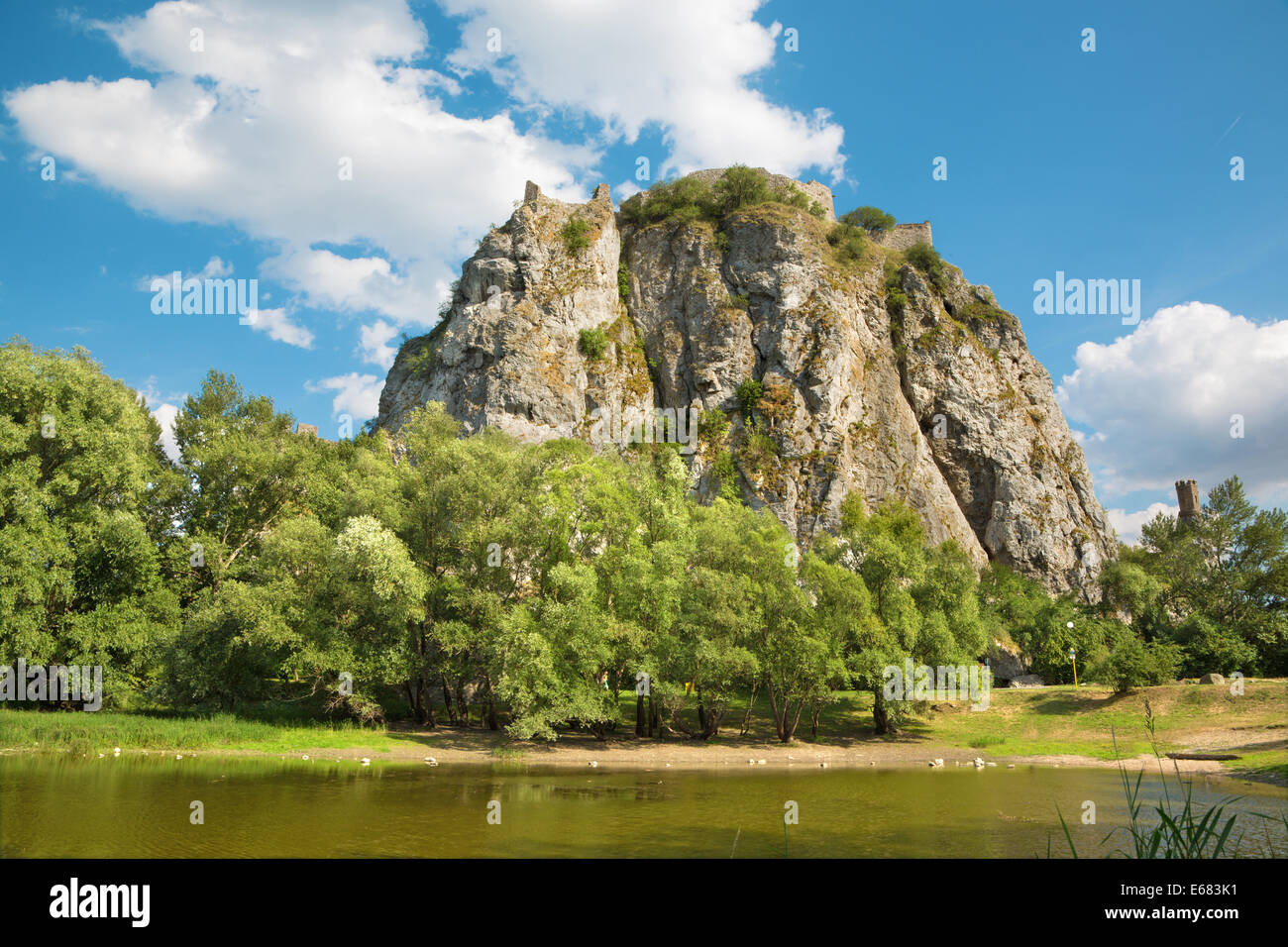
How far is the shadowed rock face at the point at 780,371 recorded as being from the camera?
69875 millimetres

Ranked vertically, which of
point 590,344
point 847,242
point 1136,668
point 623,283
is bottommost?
point 1136,668

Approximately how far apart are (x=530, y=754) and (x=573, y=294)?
174 feet

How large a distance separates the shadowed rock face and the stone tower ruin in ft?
52.4

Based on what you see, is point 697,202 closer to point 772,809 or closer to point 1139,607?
point 1139,607

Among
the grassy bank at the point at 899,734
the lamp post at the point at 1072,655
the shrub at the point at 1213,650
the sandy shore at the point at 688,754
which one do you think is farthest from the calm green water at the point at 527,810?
the lamp post at the point at 1072,655

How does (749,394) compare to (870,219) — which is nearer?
(749,394)

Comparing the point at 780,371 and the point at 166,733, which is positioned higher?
the point at 780,371

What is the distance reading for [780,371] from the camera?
74.2 m

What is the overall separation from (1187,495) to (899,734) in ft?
239

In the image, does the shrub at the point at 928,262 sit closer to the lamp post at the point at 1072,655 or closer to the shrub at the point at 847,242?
the shrub at the point at 847,242

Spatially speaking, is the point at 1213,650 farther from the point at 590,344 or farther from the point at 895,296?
the point at 590,344

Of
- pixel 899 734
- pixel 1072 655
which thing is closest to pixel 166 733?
pixel 899 734

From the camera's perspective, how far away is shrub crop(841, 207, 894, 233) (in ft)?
305
